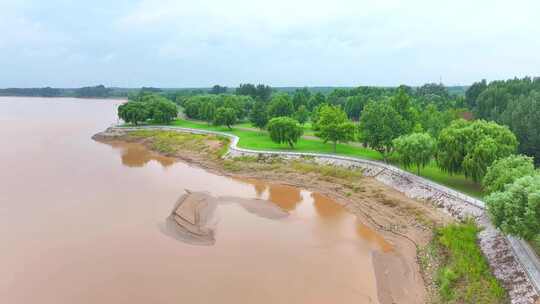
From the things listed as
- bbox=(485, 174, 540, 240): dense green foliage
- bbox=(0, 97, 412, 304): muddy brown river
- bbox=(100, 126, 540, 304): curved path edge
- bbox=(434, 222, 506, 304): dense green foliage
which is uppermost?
bbox=(485, 174, 540, 240): dense green foliage

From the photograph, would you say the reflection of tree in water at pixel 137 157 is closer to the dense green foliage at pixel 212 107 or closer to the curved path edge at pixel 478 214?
the curved path edge at pixel 478 214

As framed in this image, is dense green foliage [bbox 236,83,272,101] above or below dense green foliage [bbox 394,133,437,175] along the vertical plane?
above

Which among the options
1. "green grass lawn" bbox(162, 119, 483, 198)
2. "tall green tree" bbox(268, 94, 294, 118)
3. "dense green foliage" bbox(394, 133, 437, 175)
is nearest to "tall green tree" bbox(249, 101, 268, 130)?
"green grass lawn" bbox(162, 119, 483, 198)

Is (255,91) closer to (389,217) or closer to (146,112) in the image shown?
(146,112)

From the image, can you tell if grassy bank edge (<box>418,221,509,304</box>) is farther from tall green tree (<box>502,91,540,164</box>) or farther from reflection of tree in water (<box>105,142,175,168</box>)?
reflection of tree in water (<box>105,142,175,168</box>)

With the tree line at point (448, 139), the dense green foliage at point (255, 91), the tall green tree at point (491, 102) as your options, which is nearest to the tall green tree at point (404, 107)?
the tree line at point (448, 139)

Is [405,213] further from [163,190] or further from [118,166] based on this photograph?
[118,166]
